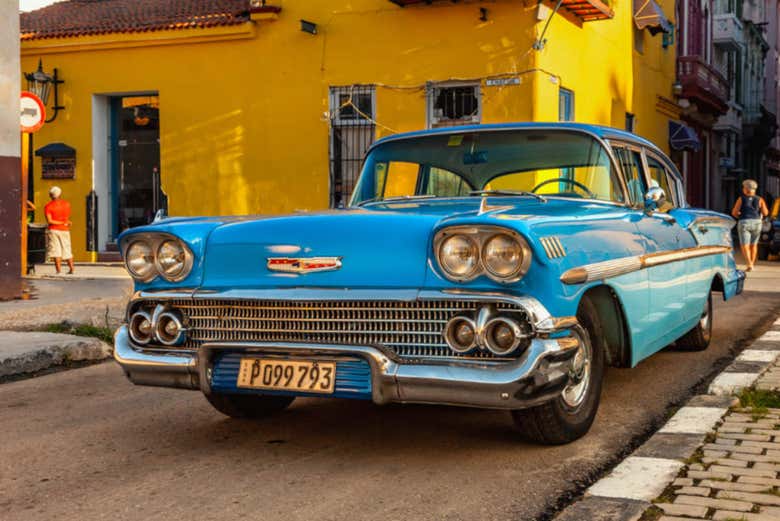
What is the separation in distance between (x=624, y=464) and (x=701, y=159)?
2954cm

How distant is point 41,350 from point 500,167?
3.75m

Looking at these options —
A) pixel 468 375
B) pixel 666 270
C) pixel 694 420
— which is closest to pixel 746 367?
pixel 666 270

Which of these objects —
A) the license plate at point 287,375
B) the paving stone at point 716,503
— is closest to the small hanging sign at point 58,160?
the license plate at point 287,375

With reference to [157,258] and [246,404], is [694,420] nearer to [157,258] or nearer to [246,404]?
[246,404]

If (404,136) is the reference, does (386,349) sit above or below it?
below

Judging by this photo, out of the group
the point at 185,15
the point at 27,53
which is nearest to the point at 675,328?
the point at 185,15

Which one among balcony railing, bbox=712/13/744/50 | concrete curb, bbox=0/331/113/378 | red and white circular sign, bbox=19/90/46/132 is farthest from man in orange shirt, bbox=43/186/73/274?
balcony railing, bbox=712/13/744/50

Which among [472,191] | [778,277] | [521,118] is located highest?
[521,118]

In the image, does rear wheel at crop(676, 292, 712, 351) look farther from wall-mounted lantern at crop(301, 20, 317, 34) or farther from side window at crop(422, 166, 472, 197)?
wall-mounted lantern at crop(301, 20, 317, 34)

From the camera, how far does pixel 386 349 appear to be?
414cm

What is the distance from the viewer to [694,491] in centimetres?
378

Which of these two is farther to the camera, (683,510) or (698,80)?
(698,80)

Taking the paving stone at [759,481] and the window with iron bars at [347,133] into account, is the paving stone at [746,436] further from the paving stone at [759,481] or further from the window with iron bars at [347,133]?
the window with iron bars at [347,133]

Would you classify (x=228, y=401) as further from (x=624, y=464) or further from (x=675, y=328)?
(x=675, y=328)
